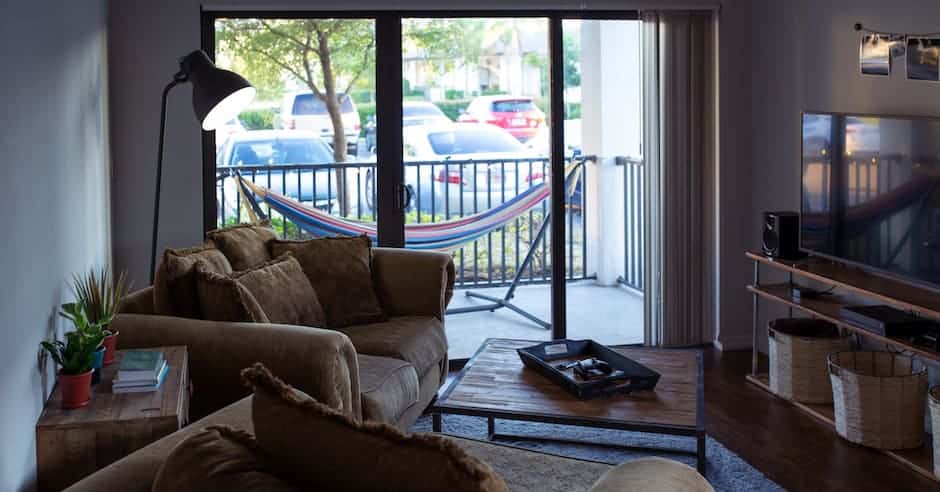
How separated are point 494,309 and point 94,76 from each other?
2.45 metres

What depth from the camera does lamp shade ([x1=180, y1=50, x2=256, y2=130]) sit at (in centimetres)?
408

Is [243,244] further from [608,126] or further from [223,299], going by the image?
[608,126]

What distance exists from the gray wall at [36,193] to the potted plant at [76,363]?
0.07 meters

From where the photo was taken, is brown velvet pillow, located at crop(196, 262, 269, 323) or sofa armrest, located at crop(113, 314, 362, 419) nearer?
sofa armrest, located at crop(113, 314, 362, 419)

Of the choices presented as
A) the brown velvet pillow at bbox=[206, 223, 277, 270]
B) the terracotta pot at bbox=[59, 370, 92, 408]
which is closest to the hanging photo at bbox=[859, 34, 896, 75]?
the brown velvet pillow at bbox=[206, 223, 277, 270]

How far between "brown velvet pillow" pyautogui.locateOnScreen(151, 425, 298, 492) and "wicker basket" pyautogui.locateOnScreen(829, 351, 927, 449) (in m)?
2.80

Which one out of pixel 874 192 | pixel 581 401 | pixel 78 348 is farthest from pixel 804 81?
pixel 78 348

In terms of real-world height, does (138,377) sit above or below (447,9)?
below

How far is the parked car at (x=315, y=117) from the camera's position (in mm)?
5062

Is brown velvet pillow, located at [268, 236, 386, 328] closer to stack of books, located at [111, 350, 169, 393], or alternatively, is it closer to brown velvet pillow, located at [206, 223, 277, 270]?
brown velvet pillow, located at [206, 223, 277, 270]

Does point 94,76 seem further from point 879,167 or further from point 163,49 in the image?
point 879,167

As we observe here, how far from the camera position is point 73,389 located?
2662mm

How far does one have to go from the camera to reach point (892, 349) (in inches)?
168

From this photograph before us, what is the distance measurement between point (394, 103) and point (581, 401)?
2.18m
